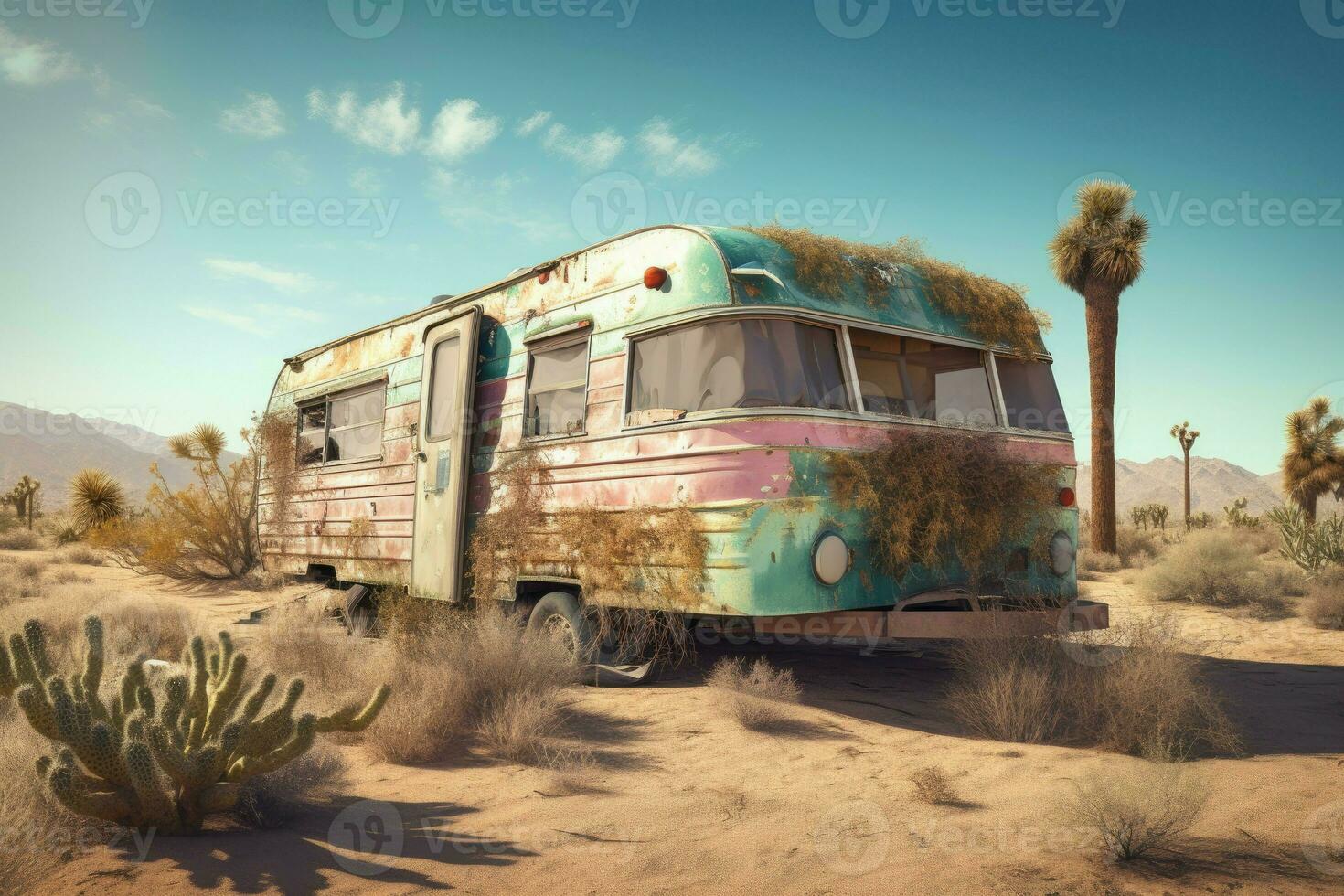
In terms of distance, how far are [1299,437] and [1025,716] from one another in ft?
87.4

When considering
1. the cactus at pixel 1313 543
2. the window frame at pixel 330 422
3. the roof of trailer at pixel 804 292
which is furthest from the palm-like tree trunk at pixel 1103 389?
the window frame at pixel 330 422

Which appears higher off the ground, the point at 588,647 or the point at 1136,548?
the point at 1136,548

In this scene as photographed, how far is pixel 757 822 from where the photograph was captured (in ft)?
12.8

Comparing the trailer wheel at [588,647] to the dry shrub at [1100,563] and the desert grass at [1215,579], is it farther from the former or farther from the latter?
the dry shrub at [1100,563]

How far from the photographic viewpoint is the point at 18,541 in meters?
22.9

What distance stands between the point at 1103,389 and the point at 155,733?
1670 cm

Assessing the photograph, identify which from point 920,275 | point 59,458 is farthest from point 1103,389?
point 59,458

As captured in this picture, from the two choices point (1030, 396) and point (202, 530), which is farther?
point (202, 530)

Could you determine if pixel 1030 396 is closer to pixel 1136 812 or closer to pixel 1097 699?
pixel 1097 699

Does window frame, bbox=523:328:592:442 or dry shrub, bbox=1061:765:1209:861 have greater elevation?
window frame, bbox=523:328:592:442

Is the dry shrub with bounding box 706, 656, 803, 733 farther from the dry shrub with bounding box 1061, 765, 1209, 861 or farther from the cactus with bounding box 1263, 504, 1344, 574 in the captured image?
the cactus with bounding box 1263, 504, 1344, 574

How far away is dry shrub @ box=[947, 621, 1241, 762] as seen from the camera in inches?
196

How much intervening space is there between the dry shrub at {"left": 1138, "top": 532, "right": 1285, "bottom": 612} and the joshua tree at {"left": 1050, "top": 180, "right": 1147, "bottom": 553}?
3230mm

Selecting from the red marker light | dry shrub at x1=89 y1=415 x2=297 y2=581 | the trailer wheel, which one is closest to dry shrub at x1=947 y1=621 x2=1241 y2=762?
the trailer wheel
